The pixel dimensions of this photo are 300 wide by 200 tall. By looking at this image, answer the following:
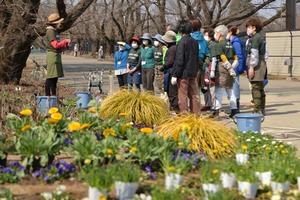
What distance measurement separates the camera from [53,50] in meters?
10.6

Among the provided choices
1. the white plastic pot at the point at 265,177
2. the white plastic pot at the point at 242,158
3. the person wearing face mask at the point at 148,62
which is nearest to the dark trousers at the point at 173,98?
the person wearing face mask at the point at 148,62

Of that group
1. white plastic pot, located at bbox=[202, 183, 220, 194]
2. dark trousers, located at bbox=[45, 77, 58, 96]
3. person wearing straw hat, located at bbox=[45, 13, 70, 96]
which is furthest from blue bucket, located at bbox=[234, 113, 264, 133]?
dark trousers, located at bbox=[45, 77, 58, 96]

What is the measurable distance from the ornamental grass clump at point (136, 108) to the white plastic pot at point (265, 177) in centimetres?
359

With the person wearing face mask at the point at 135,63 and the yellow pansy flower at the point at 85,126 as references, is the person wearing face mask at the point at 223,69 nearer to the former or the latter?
the person wearing face mask at the point at 135,63

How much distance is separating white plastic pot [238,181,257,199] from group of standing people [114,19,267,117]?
15.0 ft

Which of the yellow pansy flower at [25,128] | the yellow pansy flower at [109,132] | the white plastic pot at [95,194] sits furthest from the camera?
the yellow pansy flower at [109,132]

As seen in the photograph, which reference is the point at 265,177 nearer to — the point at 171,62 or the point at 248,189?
the point at 248,189

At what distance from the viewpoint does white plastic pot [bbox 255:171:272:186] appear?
15.6 feet

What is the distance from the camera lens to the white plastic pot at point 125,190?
4320 millimetres

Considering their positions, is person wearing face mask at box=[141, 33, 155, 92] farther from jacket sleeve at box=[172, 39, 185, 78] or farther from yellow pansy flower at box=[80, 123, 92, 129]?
yellow pansy flower at box=[80, 123, 92, 129]

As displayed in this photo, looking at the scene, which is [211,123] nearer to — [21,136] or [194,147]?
[194,147]

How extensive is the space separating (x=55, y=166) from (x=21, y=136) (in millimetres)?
435

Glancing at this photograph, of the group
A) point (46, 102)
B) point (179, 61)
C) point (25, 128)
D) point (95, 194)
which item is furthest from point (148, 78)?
point (95, 194)

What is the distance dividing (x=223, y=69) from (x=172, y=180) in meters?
6.79
